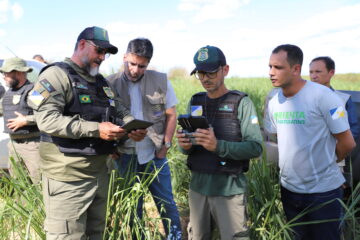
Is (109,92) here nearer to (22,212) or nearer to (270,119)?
(22,212)

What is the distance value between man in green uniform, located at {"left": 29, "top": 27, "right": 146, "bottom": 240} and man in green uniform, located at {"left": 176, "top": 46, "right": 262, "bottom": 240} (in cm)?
51

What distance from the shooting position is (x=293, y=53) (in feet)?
7.79

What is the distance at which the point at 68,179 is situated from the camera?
2.20 metres

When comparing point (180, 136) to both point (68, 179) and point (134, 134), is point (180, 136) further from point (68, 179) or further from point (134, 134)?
point (68, 179)

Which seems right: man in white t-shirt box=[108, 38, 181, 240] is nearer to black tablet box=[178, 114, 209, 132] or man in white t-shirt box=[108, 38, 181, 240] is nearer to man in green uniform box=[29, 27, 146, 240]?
man in green uniform box=[29, 27, 146, 240]

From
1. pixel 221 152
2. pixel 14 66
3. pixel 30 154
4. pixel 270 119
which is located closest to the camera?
pixel 221 152

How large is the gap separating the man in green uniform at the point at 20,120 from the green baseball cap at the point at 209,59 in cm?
223

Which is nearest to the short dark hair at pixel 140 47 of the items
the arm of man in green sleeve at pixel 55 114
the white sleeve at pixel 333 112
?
the arm of man in green sleeve at pixel 55 114

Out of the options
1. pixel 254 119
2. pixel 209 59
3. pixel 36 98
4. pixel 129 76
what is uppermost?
pixel 209 59

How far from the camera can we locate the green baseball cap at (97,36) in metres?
2.32

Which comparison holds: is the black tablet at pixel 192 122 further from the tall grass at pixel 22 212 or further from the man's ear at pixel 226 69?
the tall grass at pixel 22 212

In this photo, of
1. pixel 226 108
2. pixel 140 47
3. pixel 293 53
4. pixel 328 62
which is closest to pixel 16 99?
pixel 140 47

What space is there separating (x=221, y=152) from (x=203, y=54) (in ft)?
2.35

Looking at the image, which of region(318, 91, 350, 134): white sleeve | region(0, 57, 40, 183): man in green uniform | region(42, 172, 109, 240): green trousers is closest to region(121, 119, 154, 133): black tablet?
region(42, 172, 109, 240): green trousers
